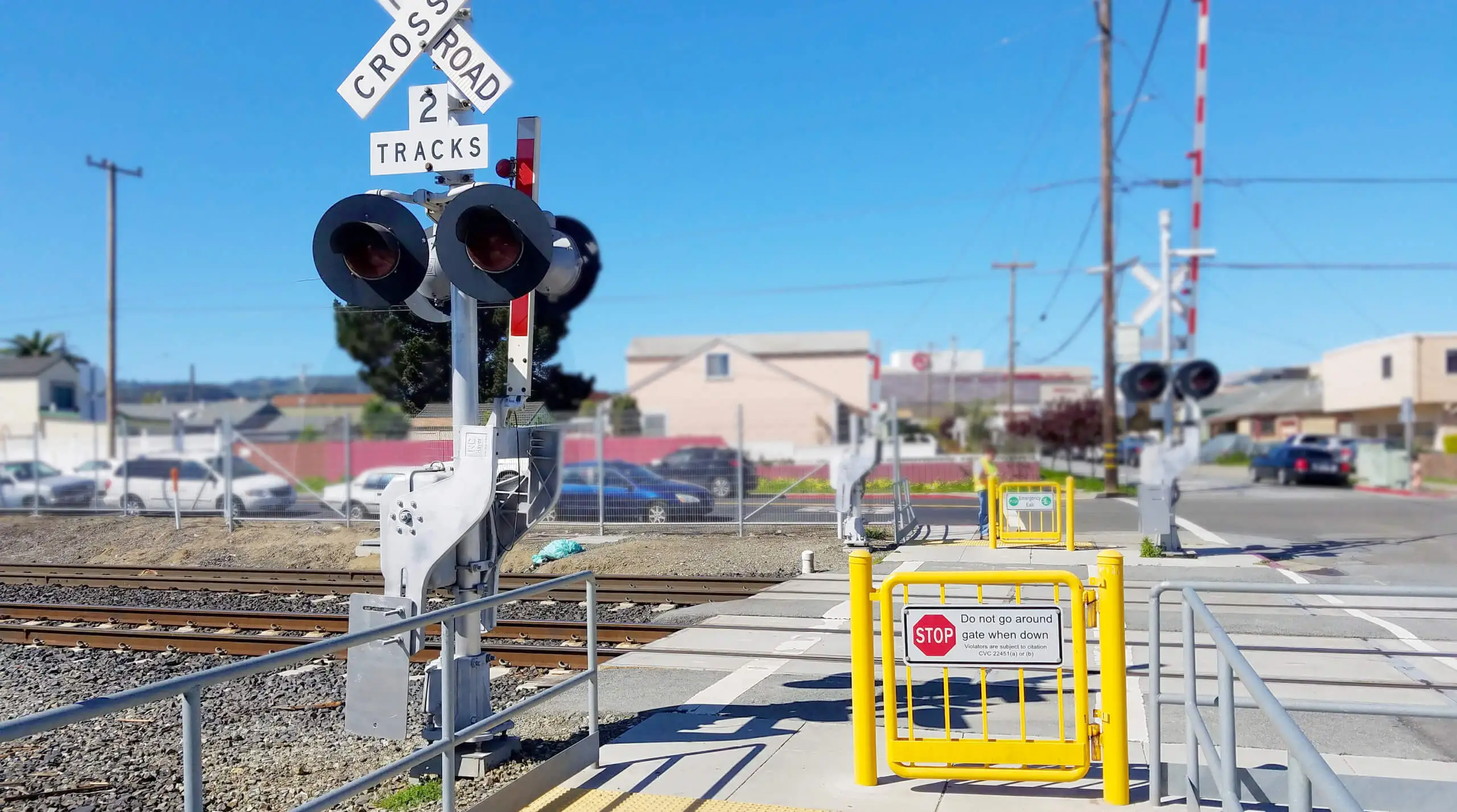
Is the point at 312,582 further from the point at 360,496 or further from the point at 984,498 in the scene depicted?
the point at 984,498

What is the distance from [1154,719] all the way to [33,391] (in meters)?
61.3

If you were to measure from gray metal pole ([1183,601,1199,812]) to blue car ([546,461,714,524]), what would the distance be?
1493cm

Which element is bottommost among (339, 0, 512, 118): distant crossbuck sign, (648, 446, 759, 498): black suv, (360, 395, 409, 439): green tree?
(648, 446, 759, 498): black suv

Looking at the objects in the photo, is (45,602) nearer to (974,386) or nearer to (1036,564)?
(1036,564)

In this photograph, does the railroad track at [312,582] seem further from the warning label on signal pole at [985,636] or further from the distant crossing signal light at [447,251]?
the warning label on signal pole at [985,636]

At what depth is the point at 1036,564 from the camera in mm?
15312

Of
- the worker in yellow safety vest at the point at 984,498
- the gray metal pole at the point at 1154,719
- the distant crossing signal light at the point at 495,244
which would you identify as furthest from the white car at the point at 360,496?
the gray metal pole at the point at 1154,719

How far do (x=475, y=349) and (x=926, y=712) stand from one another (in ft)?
11.9

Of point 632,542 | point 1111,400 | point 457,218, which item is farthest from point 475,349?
point 1111,400

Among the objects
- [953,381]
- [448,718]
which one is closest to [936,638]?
[448,718]

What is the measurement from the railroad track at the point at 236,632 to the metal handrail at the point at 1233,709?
17.7ft

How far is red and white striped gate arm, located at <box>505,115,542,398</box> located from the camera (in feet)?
20.1

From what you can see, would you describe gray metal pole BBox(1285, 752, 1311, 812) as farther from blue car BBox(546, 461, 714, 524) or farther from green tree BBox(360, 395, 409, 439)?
green tree BBox(360, 395, 409, 439)

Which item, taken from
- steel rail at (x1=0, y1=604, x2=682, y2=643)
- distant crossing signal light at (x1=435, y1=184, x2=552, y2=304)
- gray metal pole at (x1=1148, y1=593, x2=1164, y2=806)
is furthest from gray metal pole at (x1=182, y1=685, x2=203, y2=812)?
steel rail at (x1=0, y1=604, x2=682, y2=643)
